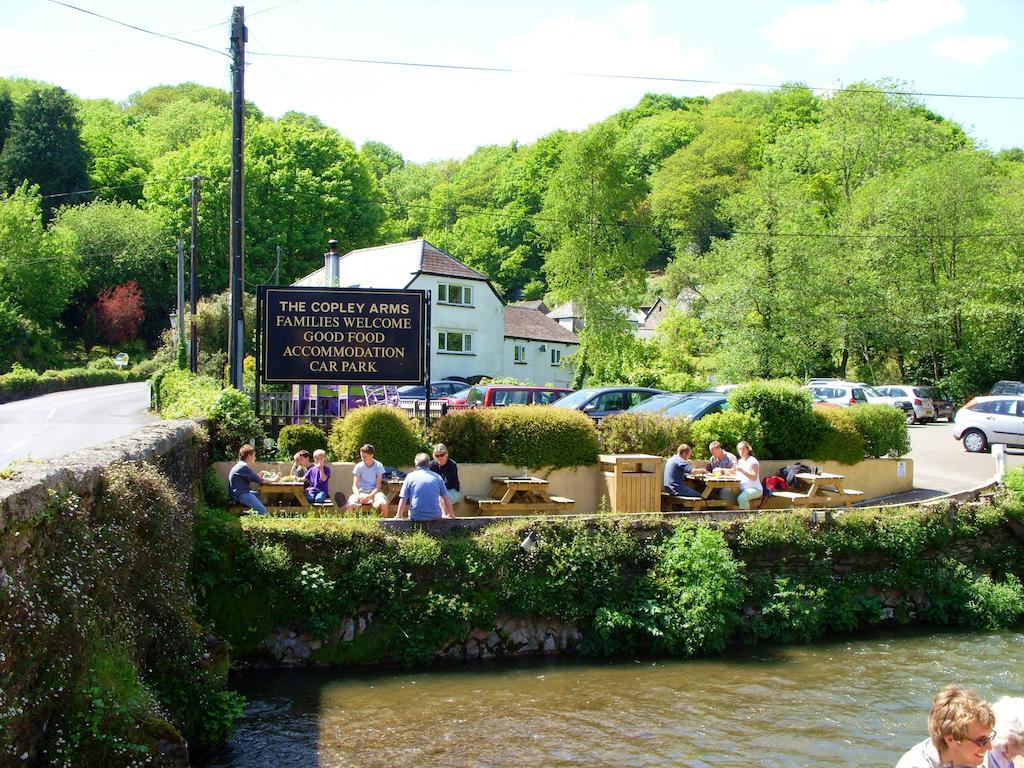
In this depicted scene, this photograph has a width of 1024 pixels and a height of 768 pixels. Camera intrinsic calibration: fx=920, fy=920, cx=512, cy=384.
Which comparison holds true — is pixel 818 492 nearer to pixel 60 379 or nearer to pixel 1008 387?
pixel 1008 387

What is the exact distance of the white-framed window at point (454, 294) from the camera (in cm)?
4762

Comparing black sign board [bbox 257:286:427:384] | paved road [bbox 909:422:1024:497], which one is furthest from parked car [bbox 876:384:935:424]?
black sign board [bbox 257:286:427:384]

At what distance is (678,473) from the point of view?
A: 659 inches

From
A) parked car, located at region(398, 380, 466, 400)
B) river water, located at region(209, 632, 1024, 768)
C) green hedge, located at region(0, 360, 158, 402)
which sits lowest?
river water, located at region(209, 632, 1024, 768)

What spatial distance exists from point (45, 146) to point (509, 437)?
64.3 m

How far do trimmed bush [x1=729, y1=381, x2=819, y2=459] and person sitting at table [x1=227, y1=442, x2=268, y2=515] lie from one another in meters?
9.72

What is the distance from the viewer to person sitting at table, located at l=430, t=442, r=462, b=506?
599 inches

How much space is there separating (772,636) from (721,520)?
1.99 metres

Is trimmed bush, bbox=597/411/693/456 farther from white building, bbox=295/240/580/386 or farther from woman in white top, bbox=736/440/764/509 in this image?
white building, bbox=295/240/580/386

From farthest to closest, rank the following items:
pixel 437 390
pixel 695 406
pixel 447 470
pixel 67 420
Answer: pixel 437 390
pixel 67 420
pixel 695 406
pixel 447 470

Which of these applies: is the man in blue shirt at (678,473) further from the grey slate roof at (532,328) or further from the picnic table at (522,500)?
the grey slate roof at (532,328)

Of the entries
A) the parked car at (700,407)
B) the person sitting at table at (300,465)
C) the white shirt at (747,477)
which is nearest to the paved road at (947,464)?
the parked car at (700,407)

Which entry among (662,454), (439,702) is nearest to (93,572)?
(439,702)

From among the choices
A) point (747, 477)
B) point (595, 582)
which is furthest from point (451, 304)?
point (595, 582)
